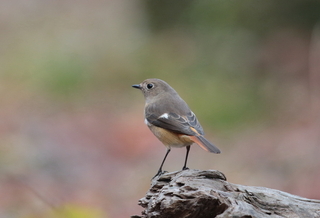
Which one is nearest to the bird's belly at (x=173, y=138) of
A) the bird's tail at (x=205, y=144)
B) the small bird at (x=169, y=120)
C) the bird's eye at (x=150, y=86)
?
the small bird at (x=169, y=120)

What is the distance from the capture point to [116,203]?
620 cm

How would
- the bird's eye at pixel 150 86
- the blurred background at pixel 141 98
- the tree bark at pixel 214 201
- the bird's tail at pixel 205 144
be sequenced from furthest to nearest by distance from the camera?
the blurred background at pixel 141 98, the bird's eye at pixel 150 86, the bird's tail at pixel 205 144, the tree bark at pixel 214 201

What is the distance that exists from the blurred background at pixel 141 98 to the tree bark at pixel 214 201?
1583mm

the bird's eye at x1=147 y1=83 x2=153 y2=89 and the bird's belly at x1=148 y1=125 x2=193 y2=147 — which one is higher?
the bird's eye at x1=147 y1=83 x2=153 y2=89

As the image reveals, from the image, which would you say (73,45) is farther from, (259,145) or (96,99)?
(259,145)

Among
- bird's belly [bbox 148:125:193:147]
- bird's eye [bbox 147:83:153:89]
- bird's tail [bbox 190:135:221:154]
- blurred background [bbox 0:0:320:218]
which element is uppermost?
blurred background [bbox 0:0:320:218]

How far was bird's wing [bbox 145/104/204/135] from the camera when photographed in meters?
4.68

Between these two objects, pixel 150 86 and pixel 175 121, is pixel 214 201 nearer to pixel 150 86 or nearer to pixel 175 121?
pixel 175 121

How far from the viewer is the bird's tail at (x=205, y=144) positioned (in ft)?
13.7

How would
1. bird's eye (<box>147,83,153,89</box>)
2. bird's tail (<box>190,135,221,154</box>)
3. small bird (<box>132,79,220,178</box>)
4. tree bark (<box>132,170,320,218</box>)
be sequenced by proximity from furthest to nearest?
bird's eye (<box>147,83,153,89</box>) → small bird (<box>132,79,220,178</box>) → bird's tail (<box>190,135,221,154</box>) → tree bark (<box>132,170,320,218</box>)

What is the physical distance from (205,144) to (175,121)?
25.1 inches

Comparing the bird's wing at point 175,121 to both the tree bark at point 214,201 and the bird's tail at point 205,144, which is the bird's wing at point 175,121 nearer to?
the bird's tail at point 205,144

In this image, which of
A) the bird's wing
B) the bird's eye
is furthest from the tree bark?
the bird's eye

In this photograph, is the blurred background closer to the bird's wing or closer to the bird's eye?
the bird's wing
